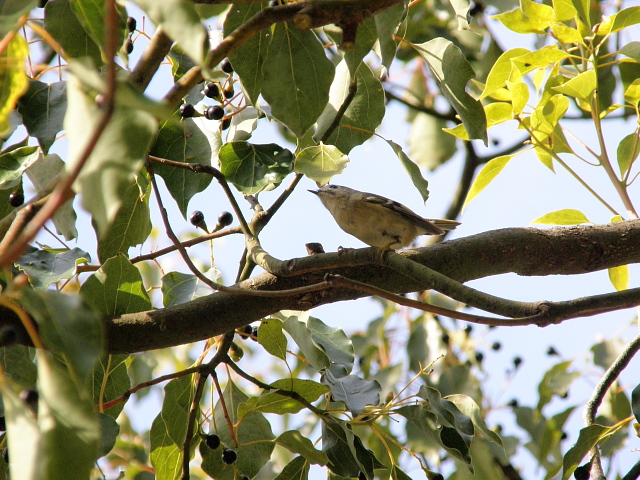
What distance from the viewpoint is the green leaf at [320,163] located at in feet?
7.23

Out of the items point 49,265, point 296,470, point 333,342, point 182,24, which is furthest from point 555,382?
point 182,24

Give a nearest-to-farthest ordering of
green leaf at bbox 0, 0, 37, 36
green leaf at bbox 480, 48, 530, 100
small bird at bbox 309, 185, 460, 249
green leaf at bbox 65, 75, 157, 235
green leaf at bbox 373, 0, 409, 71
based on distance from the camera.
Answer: green leaf at bbox 65, 75, 157, 235, green leaf at bbox 0, 0, 37, 36, green leaf at bbox 373, 0, 409, 71, green leaf at bbox 480, 48, 530, 100, small bird at bbox 309, 185, 460, 249

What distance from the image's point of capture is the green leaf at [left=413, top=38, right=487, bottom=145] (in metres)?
2.27

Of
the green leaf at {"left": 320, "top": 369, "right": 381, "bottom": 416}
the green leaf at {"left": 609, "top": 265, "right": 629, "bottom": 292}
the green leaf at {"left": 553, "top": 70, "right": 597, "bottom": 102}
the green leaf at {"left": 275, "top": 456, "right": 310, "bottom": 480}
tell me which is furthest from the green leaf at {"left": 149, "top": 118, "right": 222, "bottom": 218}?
the green leaf at {"left": 609, "top": 265, "right": 629, "bottom": 292}

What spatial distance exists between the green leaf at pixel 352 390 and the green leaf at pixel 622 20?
184cm

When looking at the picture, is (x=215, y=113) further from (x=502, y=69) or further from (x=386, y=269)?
(x=502, y=69)

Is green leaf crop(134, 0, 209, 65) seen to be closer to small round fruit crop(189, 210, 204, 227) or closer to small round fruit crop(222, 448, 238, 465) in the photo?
small round fruit crop(222, 448, 238, 465)

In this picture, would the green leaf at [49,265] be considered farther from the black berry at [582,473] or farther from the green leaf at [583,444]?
the black berry at [582,473]

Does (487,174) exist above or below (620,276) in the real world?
above

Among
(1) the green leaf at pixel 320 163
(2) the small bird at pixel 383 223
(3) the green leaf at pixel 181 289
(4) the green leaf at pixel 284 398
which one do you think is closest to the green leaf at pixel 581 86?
(1) the green leaf at pixel 320 163

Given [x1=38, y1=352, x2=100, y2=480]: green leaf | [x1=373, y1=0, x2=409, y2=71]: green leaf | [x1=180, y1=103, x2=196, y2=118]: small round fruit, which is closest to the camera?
[x1=38, y1=352, x2=100, y2=480]: green leaf

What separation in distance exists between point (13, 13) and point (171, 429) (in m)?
1.69

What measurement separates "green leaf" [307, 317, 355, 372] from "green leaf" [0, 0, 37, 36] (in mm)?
1543

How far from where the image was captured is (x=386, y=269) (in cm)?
230
